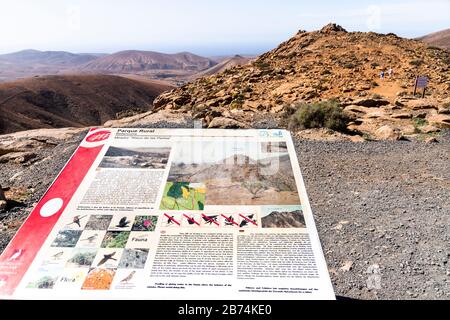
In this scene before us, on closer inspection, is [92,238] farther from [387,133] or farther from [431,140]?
[431,140]

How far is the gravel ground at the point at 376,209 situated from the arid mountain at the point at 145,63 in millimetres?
155114

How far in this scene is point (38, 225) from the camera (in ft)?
10.9

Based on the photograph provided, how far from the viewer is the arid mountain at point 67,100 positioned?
4633 cm

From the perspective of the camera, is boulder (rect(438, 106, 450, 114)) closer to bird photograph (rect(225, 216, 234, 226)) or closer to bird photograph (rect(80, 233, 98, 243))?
bird photograph (rect(225, 216, 234, 226))

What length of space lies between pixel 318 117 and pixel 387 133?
2.06 m

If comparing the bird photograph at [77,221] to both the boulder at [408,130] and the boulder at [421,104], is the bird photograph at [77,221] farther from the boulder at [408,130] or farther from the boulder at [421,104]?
the boulder at [421,104]

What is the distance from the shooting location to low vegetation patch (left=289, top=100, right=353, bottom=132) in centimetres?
1192

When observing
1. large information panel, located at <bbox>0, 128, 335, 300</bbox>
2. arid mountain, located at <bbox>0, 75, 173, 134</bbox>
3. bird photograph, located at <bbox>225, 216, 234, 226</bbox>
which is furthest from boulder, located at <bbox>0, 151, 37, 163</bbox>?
arid mountain, located at <bbox>0, 75, 173, 134</bbox>

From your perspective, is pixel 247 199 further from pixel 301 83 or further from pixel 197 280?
pixel 301 83

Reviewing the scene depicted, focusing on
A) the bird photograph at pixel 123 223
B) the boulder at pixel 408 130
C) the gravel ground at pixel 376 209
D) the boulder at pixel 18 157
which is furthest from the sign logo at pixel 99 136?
the boulder at pixel 408 130

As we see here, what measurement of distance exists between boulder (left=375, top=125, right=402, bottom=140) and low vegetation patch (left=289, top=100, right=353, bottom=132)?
3.28 feet

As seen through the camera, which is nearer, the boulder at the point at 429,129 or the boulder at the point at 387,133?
the boulder at the point at 387,133

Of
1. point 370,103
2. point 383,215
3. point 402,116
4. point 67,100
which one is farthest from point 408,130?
point 67,100

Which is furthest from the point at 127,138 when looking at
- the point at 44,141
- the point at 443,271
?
the point at 44,141
